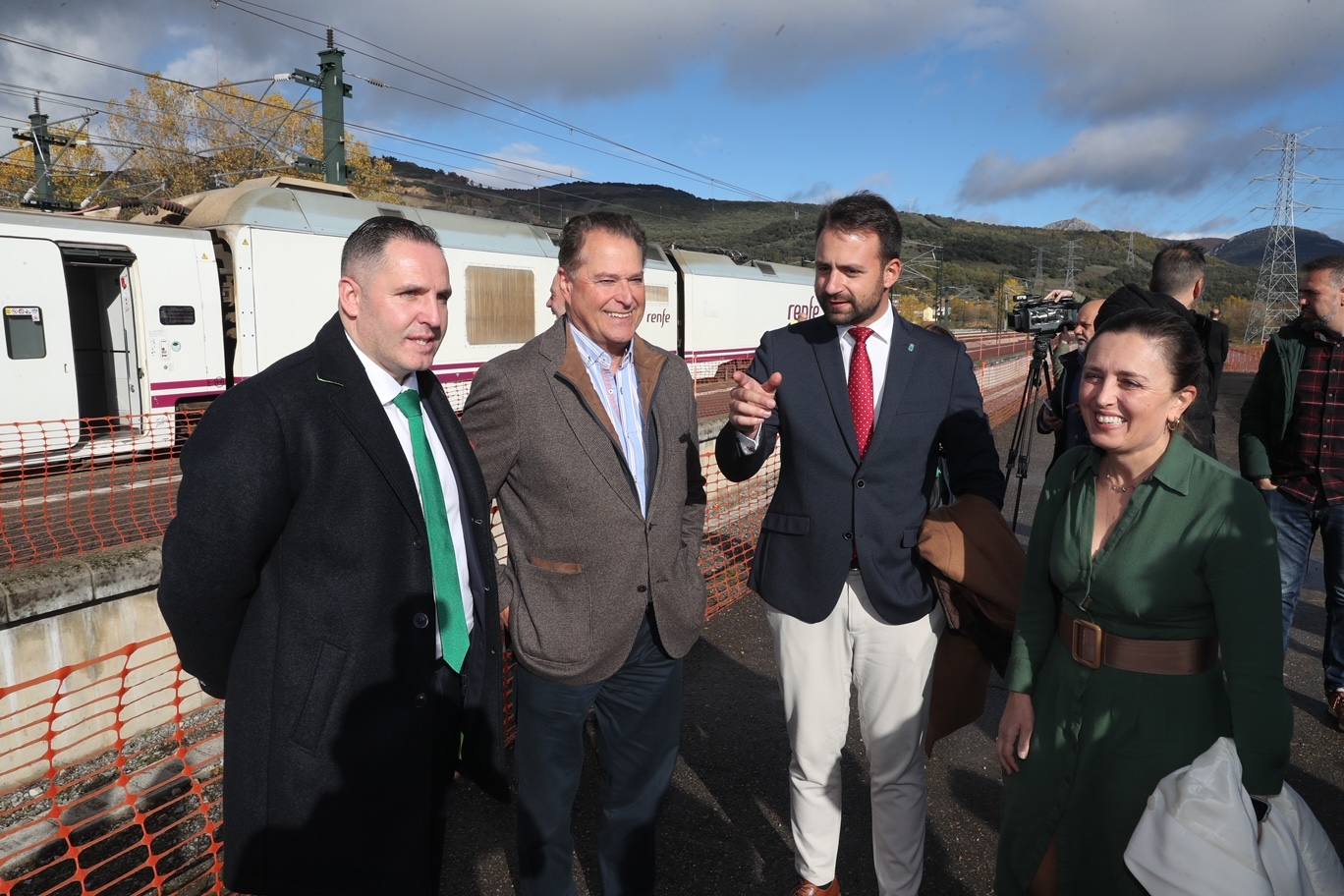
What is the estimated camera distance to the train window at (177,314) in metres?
9.99

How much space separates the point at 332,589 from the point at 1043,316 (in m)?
4.40

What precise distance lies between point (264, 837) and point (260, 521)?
0.72 m

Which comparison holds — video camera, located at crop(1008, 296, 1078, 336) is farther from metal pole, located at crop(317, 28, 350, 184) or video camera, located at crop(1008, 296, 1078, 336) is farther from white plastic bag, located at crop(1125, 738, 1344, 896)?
metal pole, located at crop(317, 28, 350, 184)

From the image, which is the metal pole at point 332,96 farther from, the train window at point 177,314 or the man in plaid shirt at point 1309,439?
the man in plaid shirt at point 1309,439

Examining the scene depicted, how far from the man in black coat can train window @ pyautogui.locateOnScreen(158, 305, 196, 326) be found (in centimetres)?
992

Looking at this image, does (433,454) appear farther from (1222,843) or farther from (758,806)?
(758,806)

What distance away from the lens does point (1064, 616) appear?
7.06ft

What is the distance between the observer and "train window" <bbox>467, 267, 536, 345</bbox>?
14.1m

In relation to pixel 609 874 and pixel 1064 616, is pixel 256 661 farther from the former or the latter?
pixel 1064 616

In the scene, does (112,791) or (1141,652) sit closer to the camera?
(1141,652)

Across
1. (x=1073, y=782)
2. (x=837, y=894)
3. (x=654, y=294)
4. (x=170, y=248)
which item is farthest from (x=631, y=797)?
(x=654, y=294)

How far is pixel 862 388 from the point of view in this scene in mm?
2633

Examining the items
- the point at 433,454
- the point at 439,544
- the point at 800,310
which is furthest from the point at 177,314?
the point at 800,310

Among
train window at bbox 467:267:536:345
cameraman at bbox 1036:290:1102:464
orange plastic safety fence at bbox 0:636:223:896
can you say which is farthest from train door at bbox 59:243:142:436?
cameraman at bbox 1036:290:1102:464
